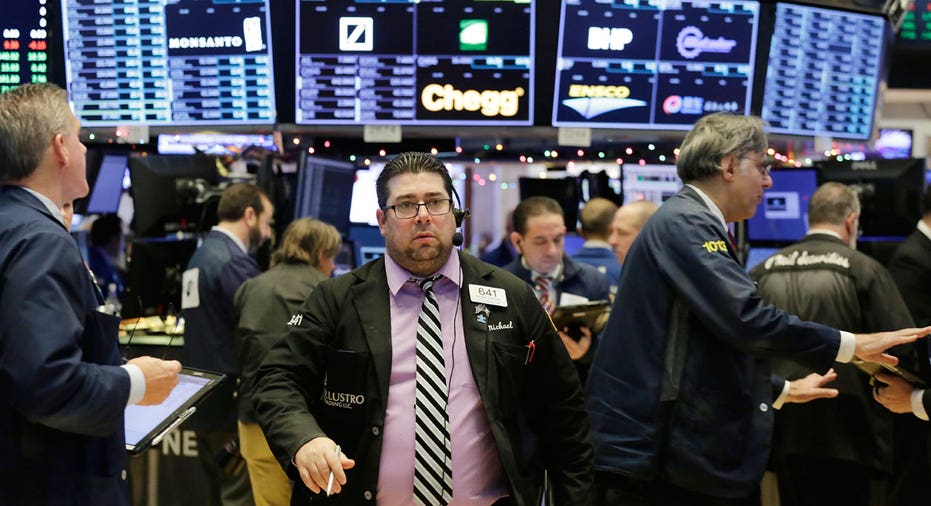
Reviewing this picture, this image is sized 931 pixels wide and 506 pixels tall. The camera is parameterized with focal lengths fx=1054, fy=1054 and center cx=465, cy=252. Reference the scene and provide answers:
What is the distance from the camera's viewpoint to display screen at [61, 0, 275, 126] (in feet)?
18.2

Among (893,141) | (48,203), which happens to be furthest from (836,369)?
(893,141)

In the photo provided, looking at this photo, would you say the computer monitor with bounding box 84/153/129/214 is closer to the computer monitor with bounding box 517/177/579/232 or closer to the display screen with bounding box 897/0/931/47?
the computer monitor with bounding box 517/177/579/232

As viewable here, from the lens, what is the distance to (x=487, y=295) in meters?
A: 2.82

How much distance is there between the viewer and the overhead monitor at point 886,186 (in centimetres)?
601

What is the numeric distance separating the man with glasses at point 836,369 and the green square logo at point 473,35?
187 cm

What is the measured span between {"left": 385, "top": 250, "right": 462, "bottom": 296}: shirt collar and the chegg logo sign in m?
2.83

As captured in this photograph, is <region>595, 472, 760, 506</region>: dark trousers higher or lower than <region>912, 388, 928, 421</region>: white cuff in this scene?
lower

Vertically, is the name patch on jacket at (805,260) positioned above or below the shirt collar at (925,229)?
below

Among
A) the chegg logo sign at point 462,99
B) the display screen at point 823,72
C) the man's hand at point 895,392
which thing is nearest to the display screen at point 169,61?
the chegg logo sign at point 462,99

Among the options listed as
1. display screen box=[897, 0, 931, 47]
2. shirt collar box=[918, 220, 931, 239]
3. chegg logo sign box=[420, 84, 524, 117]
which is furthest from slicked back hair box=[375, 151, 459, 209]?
display screen box=[897, 0, 931, 47]

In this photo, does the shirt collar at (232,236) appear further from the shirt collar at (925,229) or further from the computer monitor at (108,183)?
the shirt collar at (925,229)

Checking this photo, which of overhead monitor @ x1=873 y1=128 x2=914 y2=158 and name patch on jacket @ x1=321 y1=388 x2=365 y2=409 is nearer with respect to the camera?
name patch on jacket @ x1=321 y1=388 x2=365 y2=409

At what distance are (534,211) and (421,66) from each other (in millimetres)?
1069

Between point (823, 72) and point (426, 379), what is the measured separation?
4.19m
